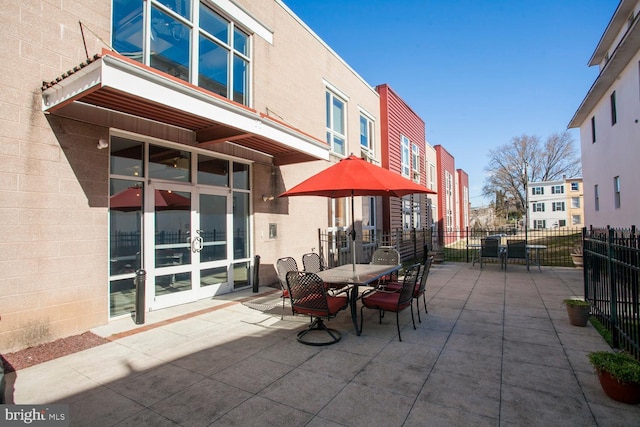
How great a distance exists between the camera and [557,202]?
45188 mm

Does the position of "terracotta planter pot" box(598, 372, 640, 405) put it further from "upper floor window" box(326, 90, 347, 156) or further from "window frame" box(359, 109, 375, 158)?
"window frame" box(359, 109, 375, 158)

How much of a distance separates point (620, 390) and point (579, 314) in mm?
2408

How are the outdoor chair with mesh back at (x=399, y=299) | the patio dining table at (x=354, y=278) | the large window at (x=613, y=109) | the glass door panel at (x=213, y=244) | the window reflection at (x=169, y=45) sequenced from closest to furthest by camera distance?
the outdoor chair with mesh back at (x=399, y=299)
the patio dining table at (x=354, y=278)
the window reflection at (x=169, y=45)
the glass door panel at (x=213, y=244)
the large window at (x=613, y=109)

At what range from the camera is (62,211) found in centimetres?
433

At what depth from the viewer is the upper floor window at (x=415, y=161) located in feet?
58.1

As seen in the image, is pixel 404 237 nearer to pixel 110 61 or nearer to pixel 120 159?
pixel 120 159

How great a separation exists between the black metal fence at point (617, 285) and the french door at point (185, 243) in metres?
6.42

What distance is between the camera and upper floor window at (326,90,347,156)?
35.8 ft

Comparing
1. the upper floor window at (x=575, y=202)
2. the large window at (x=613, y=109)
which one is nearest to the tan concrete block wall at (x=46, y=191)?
the large window at (x=613, y=109)

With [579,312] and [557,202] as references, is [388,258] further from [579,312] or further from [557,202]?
[557,202]

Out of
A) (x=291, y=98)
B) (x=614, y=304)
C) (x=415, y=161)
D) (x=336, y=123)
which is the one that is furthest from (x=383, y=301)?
(x=415, y=161)

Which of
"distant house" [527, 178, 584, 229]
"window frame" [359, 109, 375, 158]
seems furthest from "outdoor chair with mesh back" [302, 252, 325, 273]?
"distant house" [527, 178, 584, 229]

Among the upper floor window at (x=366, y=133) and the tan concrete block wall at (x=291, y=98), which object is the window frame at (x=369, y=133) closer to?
the upper floor window at (x=366, y=133)

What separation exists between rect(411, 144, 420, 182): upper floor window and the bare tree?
1391 inches
